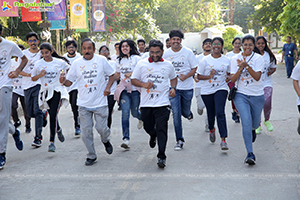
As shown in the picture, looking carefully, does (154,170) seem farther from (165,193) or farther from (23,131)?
(23,131)

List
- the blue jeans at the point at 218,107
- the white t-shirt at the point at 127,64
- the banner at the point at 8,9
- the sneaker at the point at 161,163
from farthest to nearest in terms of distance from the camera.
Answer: the banner at the point at 8,9 < the white t-shirt at the point at 127,64 < the blue jeans at the point at 218,107 < the sneaker at the point at 161,163

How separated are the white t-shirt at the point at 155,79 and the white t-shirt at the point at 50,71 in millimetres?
1818

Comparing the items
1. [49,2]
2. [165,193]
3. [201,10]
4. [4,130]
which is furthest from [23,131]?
[201,10]

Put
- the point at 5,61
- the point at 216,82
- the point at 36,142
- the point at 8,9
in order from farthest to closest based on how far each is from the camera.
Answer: the point at 8,9
the point at 36,142
the point at 216,82
the point at 5,61

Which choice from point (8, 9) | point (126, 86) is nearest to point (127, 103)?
point (126, 86)

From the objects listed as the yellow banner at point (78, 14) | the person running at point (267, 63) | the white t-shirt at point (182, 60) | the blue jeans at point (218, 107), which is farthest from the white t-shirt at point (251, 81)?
the yellow banner at point (78, 14)

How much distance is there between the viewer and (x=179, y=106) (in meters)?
7.35

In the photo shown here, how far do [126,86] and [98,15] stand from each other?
51.9 ft

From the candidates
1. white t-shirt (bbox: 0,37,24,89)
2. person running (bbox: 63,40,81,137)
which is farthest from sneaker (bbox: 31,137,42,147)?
white t-shirt (bbox: 0,37,24,89)

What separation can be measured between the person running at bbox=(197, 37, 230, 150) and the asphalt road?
600 millimetres

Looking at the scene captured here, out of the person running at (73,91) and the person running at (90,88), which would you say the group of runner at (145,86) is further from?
the person running at (73,91)

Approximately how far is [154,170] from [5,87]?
8.71ft

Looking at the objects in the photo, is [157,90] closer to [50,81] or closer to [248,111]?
[248,111]

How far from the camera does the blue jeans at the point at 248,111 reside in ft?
20.0
